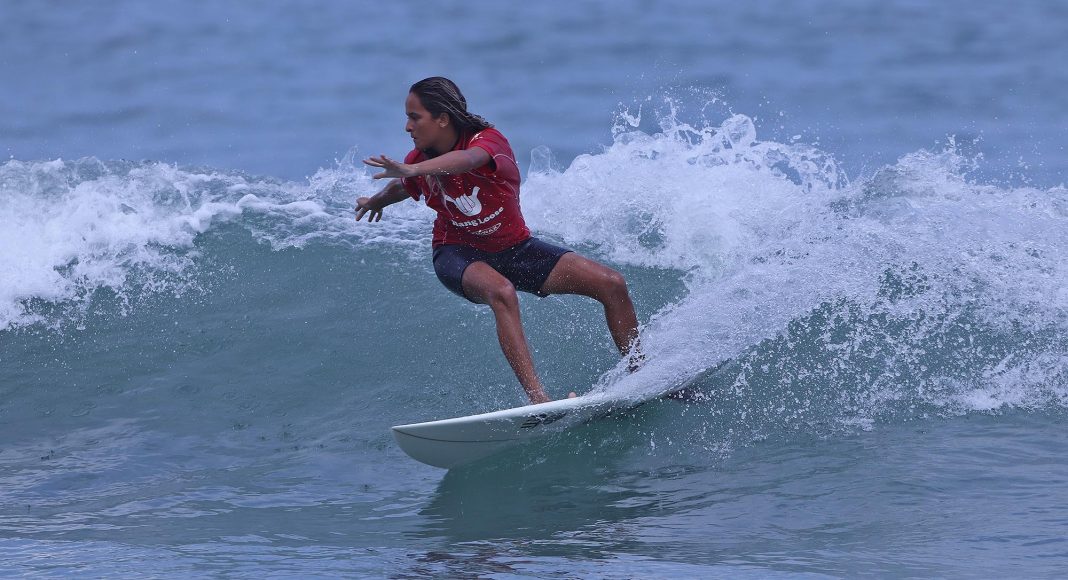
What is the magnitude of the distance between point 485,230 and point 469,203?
7.0 inches

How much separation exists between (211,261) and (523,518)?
393 cm

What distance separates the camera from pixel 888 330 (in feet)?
23.5

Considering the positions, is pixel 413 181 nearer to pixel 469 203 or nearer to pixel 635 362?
pixel 469 203

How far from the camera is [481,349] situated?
23.5 ft

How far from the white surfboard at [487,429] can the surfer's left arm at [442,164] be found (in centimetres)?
108

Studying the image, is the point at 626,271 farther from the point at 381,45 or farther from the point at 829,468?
the point at 381,45

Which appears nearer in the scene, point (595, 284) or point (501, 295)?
point (501, 295)

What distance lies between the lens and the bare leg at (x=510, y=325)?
5.57 meters

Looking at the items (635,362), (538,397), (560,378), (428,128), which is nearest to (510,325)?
(538,397)

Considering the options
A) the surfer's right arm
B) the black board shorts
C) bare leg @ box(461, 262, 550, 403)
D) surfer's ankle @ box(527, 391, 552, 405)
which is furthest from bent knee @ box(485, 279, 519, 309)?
the surfer's right arm

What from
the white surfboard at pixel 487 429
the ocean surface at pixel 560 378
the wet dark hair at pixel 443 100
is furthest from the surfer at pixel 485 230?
the ocean surface at pixel 560 378

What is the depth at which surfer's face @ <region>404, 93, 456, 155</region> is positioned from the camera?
551 cm

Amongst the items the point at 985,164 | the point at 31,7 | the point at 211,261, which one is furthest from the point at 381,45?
the point at 211,261

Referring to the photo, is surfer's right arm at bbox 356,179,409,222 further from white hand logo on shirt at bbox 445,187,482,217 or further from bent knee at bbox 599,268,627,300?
bent knee at bbox 599,268,627,300
